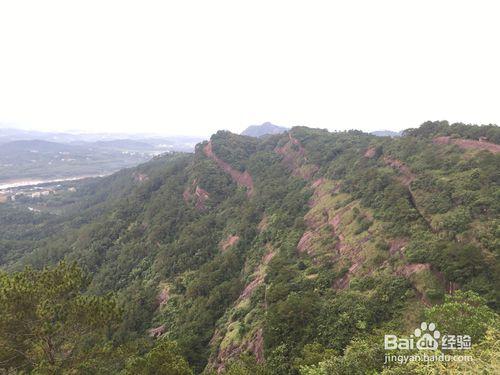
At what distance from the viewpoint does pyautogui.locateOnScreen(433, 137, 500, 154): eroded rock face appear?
148ft

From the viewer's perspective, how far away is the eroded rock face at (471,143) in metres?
45.2

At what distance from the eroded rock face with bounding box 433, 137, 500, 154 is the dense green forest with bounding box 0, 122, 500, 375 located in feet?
0.93

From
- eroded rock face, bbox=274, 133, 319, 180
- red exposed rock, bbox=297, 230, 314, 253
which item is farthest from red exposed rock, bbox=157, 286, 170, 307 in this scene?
eroded rock face, bbox=274, 133, 319, 180

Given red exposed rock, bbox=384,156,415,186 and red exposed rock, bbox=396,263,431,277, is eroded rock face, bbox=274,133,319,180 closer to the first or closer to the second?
red exposed rock, bbox=384,156,415,186

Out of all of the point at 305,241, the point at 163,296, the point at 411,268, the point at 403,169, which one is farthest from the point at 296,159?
the point at 411,268

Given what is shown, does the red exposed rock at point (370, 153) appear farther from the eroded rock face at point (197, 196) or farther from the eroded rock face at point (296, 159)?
the eroded rock face at point (197, 196)

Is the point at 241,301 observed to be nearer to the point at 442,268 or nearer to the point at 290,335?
the point at 290,335

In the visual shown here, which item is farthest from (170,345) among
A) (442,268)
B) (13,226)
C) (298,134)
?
(13,226)

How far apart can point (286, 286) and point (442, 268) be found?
1645cm

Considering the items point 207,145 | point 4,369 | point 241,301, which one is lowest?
point 241,301

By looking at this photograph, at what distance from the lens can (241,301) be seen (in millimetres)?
44312

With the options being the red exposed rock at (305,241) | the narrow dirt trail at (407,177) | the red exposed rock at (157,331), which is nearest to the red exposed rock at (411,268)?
the narrow dirt trail at (407,177)

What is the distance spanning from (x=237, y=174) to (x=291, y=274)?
2551 inches

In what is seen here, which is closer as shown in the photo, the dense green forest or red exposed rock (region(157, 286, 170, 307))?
the dense green forest
